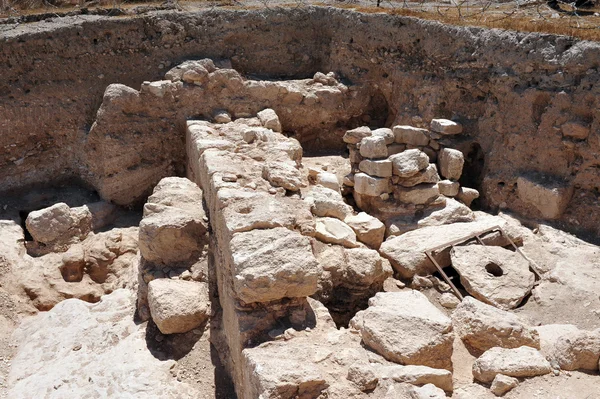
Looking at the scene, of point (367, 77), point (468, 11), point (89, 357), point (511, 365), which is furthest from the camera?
point (468, 11)

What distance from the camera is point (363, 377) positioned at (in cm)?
416

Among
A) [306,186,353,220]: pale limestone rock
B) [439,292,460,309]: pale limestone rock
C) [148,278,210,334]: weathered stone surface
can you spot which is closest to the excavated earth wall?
[439,292,460,309]: pale limestone rock

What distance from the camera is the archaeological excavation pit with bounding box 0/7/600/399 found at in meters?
4.70

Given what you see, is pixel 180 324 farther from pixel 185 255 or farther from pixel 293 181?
pixel 293 181

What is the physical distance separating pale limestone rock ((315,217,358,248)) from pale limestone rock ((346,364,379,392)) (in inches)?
90.8

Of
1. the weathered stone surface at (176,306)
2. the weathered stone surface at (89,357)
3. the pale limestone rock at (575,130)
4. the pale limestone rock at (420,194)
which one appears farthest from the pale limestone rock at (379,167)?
the weathered stone surface at (89,357)

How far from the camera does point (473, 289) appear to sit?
Result: 6508 mm

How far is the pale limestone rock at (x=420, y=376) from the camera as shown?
4.18 meters

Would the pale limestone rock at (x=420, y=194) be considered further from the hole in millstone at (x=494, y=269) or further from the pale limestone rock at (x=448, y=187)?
the hole in millstone at (x=494, y=269)

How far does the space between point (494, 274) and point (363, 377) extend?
3.31m

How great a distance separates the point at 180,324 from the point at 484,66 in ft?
18.9

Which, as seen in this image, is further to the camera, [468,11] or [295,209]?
[468,11]

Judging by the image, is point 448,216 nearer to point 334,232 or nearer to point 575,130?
point 575,130

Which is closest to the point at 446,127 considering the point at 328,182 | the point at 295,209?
the point at 328,182
